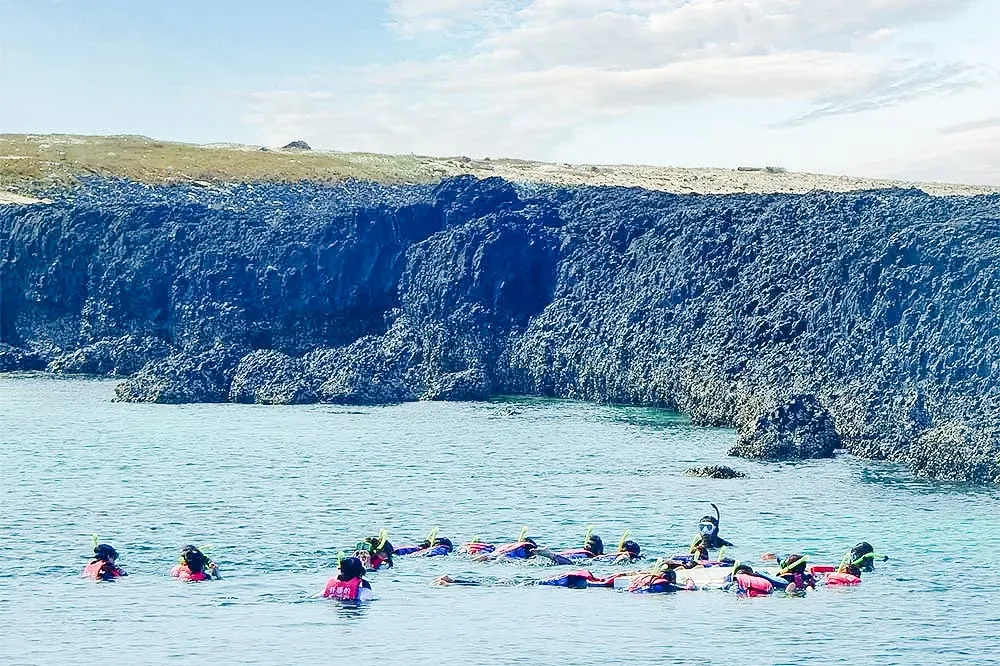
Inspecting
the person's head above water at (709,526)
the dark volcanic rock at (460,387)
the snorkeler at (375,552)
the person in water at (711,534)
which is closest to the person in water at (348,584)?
the snorkeler at (375,552)

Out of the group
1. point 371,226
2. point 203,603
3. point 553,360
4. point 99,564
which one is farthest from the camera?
point 371,226

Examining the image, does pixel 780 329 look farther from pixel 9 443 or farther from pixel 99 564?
pixel 99 564

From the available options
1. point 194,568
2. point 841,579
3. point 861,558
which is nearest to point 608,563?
point 841,579

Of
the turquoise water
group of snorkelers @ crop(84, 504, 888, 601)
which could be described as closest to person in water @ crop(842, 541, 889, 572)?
group of snorkelers @ crop(84, 504, 888, 601)

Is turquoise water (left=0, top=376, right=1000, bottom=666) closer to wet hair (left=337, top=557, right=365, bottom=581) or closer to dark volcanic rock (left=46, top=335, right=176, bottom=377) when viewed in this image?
wet hair (left=337, top=557, right=365, bottom=581)

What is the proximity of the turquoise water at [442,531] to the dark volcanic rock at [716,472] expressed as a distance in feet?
2.57

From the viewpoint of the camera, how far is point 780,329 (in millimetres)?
78625

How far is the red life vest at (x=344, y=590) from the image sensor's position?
3953 centimetres

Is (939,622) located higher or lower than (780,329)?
lower

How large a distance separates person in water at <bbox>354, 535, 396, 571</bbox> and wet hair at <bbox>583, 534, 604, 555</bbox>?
6085mm

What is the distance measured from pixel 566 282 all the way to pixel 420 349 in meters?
11.4

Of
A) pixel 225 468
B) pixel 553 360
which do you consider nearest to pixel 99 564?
pixel 225 468

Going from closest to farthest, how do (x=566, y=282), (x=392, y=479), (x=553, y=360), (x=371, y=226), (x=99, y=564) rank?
1. (x=99, y=564)
2. (x=392, y=479)
3. (x=553, y=360)
4. (x=566, y=282)
5. (x=371, y=226)

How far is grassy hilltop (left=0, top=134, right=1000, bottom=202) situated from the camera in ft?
485
